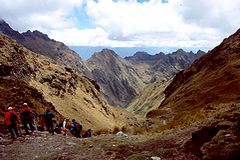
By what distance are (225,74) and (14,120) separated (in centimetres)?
6352

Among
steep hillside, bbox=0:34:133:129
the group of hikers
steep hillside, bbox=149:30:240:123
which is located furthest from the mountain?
steep hillside, bbox=0:34:133:129

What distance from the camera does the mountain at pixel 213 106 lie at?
763 inches

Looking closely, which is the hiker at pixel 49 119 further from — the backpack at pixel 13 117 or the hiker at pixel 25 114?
the backpack at pixel 13 117

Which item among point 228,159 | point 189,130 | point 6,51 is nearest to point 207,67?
point 6,51

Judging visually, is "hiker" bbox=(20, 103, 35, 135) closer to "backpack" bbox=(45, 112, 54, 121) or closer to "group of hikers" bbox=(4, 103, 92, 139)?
"group of hikers" bbox=(4, 103, 92, 139)

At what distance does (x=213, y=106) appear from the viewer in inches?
1818

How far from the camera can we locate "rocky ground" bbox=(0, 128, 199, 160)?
2161cm

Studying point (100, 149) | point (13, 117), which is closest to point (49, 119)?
→ point (13, 117)

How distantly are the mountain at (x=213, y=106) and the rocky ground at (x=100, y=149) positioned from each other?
3.99ft

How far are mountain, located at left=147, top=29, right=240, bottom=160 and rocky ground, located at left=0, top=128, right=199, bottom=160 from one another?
1.22 metres

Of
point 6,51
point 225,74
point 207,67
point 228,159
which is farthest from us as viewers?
point 207,67

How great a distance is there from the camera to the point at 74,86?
126 meters

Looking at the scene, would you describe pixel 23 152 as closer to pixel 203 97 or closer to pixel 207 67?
pixel 203 97

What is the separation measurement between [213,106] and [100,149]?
2494 centimetres
